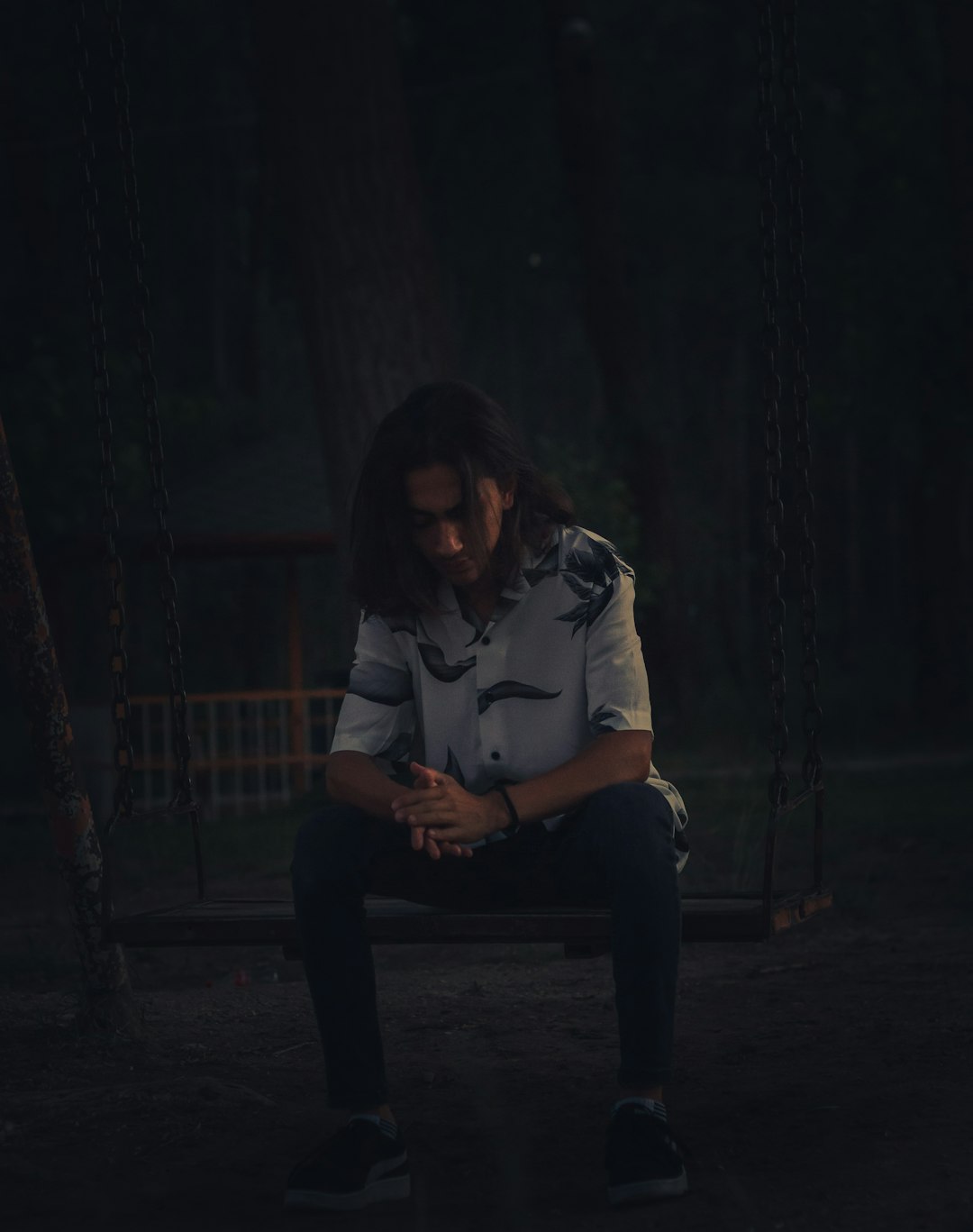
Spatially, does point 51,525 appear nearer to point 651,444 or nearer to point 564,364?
point 651,444

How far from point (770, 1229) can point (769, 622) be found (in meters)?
1.33

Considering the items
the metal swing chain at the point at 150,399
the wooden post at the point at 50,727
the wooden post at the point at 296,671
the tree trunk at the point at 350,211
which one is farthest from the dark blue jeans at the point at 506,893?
the wooden post at the point at 296,671

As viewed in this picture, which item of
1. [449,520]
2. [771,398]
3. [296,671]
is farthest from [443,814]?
[296,671]

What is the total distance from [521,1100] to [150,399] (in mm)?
1980

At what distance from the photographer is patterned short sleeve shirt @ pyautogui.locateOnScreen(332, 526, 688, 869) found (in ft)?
12.4

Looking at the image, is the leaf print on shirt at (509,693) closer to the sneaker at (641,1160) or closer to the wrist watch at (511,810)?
the wrist watch at (511,810)

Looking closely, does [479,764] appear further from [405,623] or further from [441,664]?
[405,623]

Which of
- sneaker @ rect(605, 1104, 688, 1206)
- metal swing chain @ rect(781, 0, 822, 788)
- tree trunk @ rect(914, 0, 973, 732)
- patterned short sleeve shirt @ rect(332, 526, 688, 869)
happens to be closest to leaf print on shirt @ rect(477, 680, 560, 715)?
patterned short sleeve shirt @ rect(332, 526, 688, 869)

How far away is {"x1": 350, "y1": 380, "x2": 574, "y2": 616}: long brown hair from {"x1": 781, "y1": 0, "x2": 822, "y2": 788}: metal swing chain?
63cm

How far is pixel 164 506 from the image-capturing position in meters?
4.67

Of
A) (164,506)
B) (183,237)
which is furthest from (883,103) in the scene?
(164,506)

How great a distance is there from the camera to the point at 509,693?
3816 millimetres

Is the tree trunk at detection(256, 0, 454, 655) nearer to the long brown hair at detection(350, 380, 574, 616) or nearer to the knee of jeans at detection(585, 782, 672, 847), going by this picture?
the long brown hair at detection(350, 380, 574, 616)

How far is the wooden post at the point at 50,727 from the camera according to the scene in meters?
4.93
